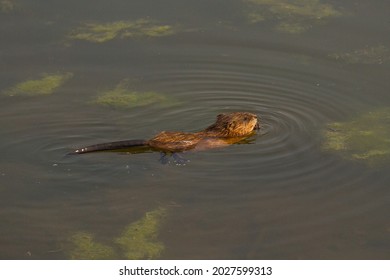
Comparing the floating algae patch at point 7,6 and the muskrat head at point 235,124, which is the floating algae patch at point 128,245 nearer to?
the muskrat head at point 235,124

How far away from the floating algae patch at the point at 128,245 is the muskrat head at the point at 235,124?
1.07 meters

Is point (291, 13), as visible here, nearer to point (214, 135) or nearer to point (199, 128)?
point (199, 128)

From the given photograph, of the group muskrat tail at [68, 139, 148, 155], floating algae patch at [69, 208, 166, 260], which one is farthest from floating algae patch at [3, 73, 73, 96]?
floating algae patch at [69, 208, 166, 260]

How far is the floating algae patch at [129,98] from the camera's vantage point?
22.6 feet

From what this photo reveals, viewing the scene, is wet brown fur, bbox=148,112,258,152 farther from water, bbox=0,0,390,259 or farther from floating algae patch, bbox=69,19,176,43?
floating algae patch, bbox=69,19,176,43

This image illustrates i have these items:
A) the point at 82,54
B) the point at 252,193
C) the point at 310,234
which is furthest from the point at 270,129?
the point at 82,54

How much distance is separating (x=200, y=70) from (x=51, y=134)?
151 centimetres

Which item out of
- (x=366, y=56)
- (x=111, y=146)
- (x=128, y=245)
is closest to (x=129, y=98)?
(x=111, y=146)

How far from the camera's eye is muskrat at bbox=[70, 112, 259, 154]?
6148mm

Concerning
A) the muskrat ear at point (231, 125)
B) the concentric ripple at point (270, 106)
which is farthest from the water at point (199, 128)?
the muskrat ear at point (231, 125)

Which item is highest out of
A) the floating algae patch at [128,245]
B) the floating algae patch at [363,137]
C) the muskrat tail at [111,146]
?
the muskrat tail at [111,146]

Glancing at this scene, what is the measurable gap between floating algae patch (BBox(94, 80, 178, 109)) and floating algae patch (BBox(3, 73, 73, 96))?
1.35ft

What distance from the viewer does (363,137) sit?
255 inches

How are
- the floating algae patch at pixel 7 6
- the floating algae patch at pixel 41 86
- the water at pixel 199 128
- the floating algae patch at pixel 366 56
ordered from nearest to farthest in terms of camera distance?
the water at pixel 199 128 → the floating algae patch at pixel 41 86 → the floating algae patch at pixel 366 56 → the floating algae patch at pixel 7 6
